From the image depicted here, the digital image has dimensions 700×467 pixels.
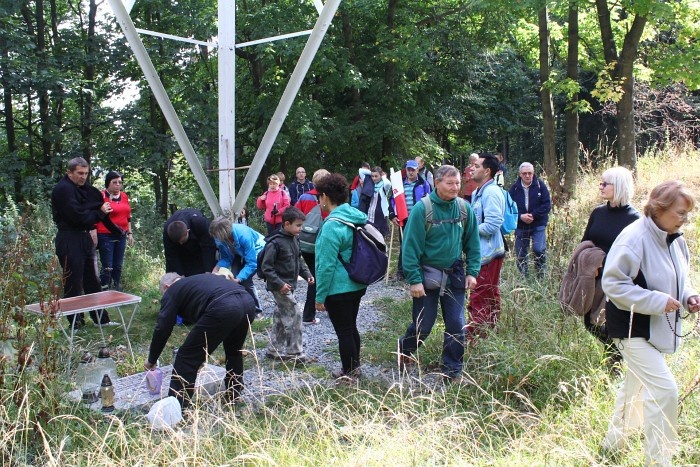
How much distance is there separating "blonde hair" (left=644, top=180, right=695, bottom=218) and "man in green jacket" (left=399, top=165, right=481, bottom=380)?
1.63 meters

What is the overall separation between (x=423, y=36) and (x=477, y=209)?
11.7 metres

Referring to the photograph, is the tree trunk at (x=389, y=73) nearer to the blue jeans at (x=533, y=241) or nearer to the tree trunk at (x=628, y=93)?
the tree trunk at (x=628, y=93)

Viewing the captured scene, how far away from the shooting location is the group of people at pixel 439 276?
10.6 feet

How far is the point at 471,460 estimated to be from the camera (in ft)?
10.4

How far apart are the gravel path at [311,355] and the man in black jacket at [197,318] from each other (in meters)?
0.32

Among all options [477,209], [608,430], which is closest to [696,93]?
[477,209]

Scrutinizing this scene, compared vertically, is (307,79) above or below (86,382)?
above

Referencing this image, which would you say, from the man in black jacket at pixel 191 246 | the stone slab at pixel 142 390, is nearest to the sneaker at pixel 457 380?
the stone slab at pixel 142 390

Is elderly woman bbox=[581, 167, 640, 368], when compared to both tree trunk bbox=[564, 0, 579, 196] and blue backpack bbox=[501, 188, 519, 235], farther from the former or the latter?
tree trunk bbox=[564, 0, 579, 196]

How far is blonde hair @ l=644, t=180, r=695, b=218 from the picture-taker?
124 inches

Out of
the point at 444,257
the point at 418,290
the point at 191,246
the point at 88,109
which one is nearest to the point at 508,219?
the point at 444,257

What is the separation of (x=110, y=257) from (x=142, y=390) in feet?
12.2

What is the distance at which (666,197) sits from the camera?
3164 mm

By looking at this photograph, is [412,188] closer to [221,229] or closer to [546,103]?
[221,229]
